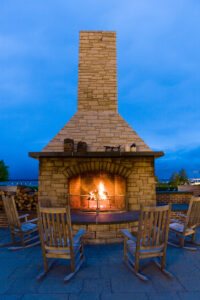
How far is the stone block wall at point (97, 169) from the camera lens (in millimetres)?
5328

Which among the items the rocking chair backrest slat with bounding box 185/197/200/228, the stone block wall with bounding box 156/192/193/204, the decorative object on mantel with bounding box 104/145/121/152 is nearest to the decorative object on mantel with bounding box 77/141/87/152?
the decorative object on mantel with bounding box 104/145/121/152

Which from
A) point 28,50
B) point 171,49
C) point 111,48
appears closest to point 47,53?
point 28,50

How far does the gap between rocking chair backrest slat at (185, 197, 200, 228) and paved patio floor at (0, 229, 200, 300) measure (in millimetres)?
553

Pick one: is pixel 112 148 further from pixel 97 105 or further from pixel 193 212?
pixel 193 212

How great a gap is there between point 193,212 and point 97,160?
9.05 ft

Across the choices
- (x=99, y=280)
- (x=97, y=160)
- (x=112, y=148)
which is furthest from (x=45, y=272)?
(x=112, y=148)

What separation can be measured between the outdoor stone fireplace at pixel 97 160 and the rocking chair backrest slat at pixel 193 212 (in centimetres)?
168

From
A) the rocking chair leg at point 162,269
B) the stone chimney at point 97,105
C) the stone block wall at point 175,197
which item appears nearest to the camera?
the rocking chair leg at point 162,269

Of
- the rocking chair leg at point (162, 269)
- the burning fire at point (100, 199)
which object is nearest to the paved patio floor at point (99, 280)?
the rocking chair leg at point (162, 269)

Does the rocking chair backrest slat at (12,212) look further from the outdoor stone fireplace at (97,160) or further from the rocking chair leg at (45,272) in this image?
the outdoor stone fireplace at (97,160)

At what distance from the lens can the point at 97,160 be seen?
17.7ft

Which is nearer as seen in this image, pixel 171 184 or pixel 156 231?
pixel 156 231

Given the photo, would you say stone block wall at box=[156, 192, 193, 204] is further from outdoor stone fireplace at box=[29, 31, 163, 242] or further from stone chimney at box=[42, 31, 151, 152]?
stone chimney at box=[42, 31, 151, 152]

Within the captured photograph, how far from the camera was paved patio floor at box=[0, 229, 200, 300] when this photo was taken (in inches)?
87.1
